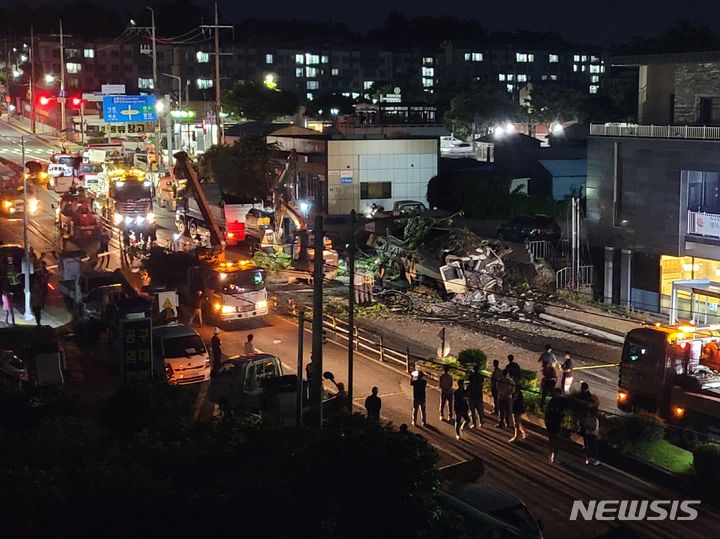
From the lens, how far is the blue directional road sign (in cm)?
6656

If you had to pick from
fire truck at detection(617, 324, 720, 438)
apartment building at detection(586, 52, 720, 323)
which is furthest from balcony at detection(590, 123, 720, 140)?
fire truck at detection(617, 324, 720, 438)

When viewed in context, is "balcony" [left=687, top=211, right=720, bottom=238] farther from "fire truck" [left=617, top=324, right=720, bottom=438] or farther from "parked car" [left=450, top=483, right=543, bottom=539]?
"parked car" [left=450, top=483, right=543, bottom=539]

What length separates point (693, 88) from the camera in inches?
1335

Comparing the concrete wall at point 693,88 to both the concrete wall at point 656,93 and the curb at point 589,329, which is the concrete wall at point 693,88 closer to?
the concrete wall at point 656,93

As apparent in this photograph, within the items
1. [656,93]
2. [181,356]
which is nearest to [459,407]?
[181,356]

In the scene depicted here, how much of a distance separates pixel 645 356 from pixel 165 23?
156904mm

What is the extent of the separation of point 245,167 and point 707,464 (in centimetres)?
4798

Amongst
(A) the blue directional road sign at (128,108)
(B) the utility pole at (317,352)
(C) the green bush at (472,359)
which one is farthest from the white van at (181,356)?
(A) the blue directional road sign at (128,108)

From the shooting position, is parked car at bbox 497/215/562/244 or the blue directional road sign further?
the blue directional road sign

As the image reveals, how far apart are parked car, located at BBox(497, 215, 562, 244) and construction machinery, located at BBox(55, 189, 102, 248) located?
18288mm

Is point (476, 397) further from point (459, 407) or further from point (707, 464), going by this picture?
point (707, 464)

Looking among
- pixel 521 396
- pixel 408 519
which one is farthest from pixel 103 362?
pixel 408 519

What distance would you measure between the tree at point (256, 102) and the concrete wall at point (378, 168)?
35.1 m

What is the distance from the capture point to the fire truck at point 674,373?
787 inches
